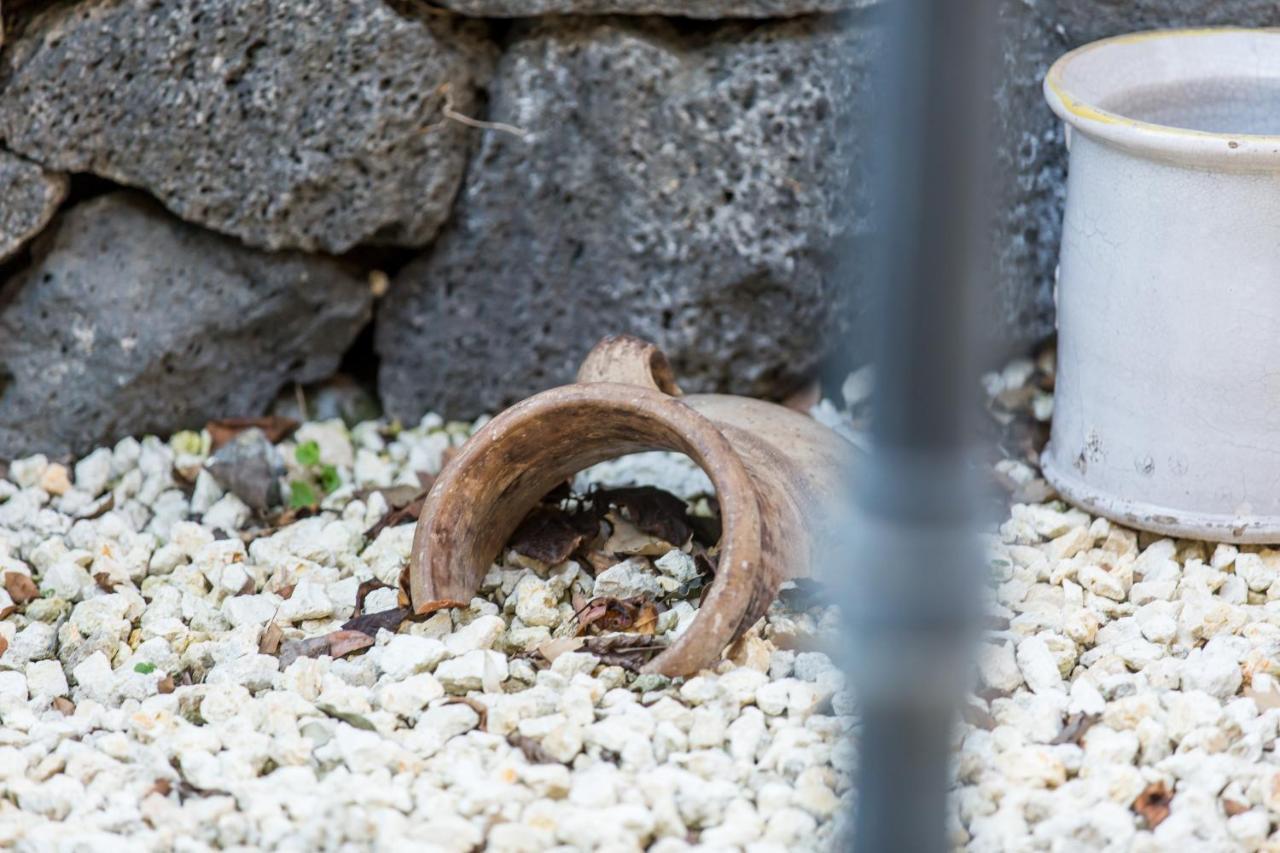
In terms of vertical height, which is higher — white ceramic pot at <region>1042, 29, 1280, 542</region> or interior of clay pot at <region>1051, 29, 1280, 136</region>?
interior of clay pot at <region>1051, 29, 1280, 136</region>

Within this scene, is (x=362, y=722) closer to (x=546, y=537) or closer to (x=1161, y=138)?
(x=546, y=537)

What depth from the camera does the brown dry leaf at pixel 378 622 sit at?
2.10 meters

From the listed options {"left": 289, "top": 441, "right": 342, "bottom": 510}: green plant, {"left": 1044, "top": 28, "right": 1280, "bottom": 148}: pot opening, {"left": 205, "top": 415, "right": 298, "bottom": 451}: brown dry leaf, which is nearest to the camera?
{"left": 1044, "top": 28, "right": 1280, "bottom": 148}: pot opening

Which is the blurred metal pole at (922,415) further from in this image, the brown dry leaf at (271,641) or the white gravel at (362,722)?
the brown dry leaf at (271,641)

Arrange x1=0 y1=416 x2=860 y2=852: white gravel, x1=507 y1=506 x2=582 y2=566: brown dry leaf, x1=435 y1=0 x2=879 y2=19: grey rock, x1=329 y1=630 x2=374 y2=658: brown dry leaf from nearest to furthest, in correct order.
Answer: x1=0 y1=416 x2=860 y2=852: white gravel, x1=329 y1=630 x2=374 y2=658: brown dry leaf, x1=507 y1=506 x2=582 y2=566: brown dry leaf, x1=435 y1=0 x2=879 y2=19: grey rock

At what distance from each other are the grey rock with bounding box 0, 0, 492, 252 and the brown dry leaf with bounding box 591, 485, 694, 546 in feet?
2.28

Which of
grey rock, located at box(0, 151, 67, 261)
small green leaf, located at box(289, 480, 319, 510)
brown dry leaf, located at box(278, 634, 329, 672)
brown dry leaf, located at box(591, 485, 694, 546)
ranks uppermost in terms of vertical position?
grey rock, located at box(0, 151, 67, 261)

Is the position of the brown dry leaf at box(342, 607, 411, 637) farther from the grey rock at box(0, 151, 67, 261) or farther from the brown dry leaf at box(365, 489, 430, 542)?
the grey rock at box(0, 151, 67, 261)

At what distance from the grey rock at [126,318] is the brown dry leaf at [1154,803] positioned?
169 centimetres

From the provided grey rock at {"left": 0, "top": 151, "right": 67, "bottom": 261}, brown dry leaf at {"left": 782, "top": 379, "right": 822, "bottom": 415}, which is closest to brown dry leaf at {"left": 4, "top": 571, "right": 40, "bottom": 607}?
grey rock at {"left": 0, "top": 151, "right": 67, "bottom": 261}

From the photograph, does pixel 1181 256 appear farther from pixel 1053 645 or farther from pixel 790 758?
pixel 790 758

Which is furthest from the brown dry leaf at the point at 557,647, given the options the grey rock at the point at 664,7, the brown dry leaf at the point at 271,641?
the grey rock at the point at 664,7

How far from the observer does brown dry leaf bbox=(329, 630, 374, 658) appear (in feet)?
6.73

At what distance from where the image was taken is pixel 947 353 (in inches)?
30.4
